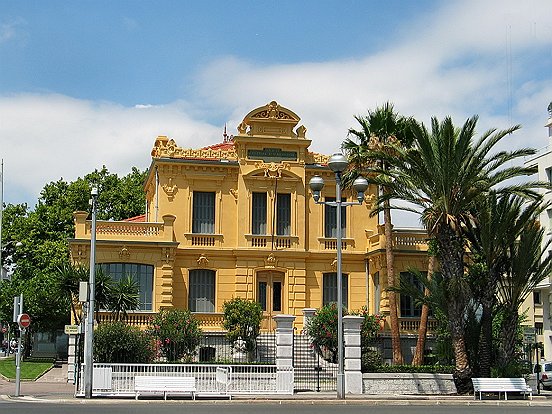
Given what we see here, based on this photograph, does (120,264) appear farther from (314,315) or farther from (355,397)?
(355,397)

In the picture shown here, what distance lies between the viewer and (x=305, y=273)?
4050 centimetres

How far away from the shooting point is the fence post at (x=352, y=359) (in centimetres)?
2769

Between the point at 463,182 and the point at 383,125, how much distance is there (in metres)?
9.82

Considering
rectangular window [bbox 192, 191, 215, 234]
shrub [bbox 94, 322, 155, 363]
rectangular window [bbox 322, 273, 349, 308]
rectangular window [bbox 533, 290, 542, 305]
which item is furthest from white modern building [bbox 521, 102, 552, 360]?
shrub [bbox 94, 322, 155, 363]

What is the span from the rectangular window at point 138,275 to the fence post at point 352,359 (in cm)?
1300

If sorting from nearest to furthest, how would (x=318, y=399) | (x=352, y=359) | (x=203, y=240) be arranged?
(x=318, y=399)
(x=352, y=359)
(x=203, y=240)

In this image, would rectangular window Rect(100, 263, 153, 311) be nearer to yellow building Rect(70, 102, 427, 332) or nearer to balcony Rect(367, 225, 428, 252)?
yellow building Rect(70, 102, 427, 332)

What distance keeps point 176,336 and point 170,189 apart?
321 inches

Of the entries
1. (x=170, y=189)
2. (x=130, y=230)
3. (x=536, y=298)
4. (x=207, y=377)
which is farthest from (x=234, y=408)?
(x=536, y=298)

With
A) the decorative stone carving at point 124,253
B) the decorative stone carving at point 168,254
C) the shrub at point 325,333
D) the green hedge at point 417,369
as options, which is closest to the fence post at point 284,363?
the green hedge at point 417,369

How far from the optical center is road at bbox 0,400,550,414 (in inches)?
787

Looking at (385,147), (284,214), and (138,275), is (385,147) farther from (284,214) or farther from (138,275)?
(138,275)

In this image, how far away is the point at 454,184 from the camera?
2780 cm

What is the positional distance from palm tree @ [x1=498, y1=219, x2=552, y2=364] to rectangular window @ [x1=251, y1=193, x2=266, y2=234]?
1422cm
